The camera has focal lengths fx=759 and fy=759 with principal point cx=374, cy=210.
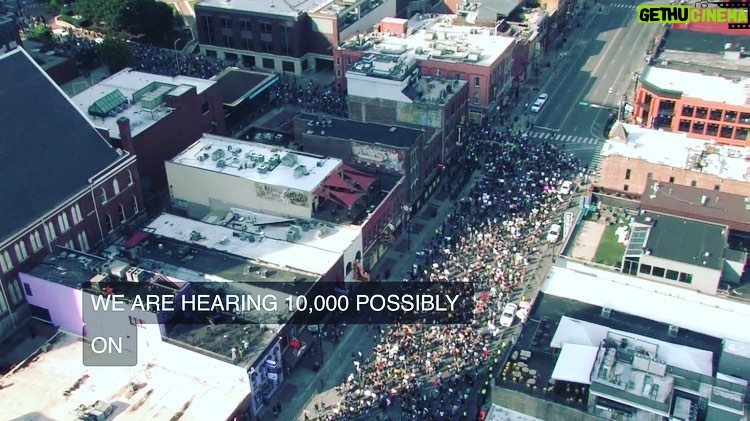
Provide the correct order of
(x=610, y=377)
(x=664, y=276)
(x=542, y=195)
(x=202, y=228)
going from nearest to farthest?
(x=610, y=377) → (x=664, y=276) → (x=202, y=228) → (x=542, y=195)

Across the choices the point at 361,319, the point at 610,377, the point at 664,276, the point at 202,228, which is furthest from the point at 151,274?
the point at 664,276

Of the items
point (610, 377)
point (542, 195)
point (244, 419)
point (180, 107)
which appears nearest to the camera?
point (610, 377)

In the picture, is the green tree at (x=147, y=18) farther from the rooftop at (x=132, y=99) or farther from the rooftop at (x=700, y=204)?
the rooftop at (x=700, y=204)

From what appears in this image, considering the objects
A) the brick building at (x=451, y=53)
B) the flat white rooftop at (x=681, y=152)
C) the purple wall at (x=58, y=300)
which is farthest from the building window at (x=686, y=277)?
the purple wall at (x=58, y=300)

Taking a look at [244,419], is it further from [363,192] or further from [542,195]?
[542,195]

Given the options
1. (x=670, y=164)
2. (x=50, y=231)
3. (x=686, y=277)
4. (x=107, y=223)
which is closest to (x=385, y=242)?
(x=107, y=223)

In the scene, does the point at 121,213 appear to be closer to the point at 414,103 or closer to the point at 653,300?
the point at 414,103
